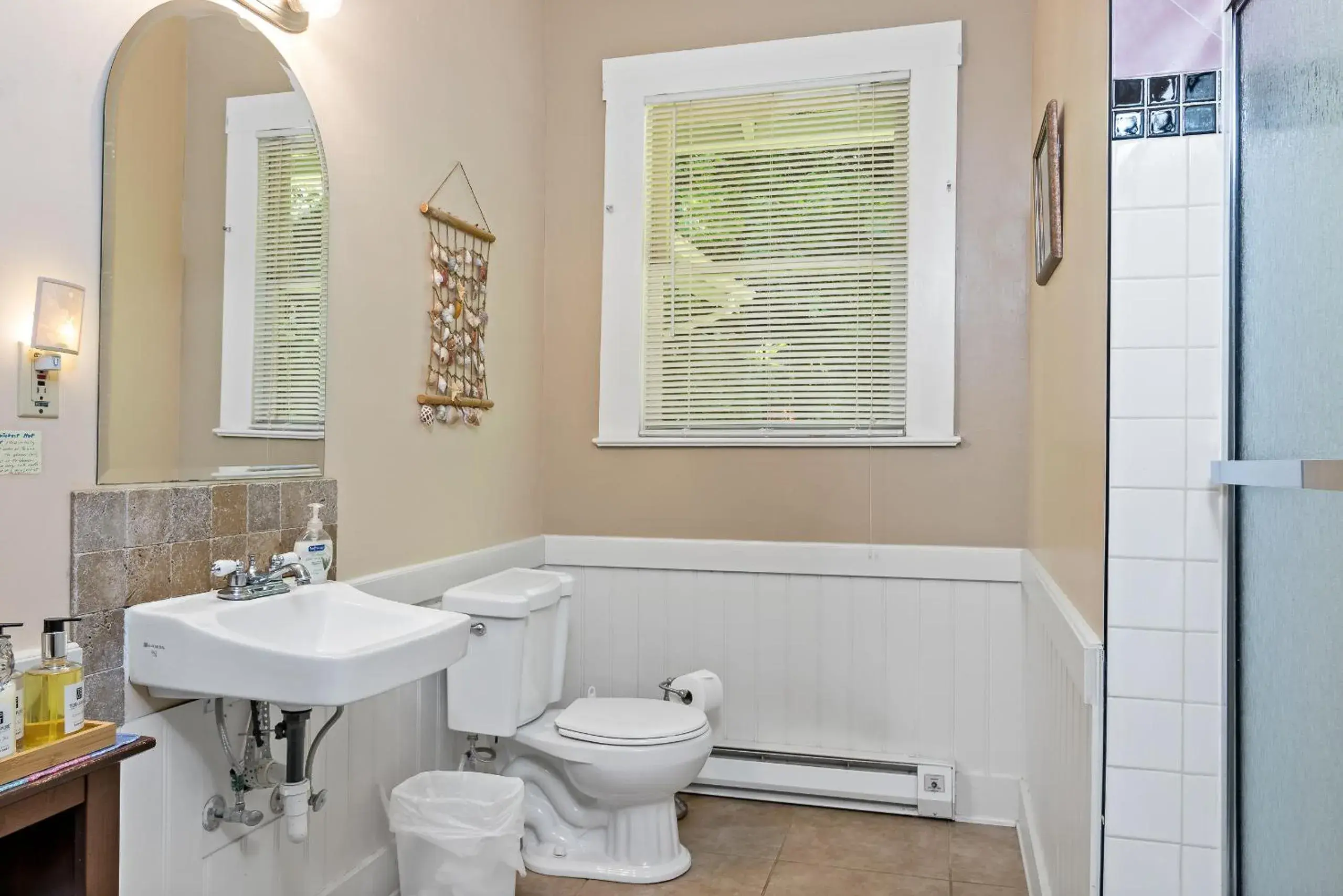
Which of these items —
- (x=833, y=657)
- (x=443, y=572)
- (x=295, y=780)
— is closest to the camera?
(x=295, y=780)

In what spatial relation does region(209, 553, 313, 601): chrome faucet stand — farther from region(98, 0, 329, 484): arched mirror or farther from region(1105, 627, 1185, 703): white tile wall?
region(1105, 627, 1185, 703): white tile wall

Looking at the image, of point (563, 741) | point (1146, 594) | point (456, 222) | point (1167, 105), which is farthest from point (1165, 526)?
point (456, 222)

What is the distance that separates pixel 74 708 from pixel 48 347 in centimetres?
54

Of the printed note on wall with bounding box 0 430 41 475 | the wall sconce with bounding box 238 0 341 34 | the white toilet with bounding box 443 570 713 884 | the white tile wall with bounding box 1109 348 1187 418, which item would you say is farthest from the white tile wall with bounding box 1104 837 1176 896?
the wall sconce with bounding box 238 0 341 34

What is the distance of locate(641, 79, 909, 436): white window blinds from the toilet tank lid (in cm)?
74

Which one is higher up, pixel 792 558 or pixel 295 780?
pixel 792 558

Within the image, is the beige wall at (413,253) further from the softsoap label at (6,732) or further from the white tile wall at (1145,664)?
the white tile wall at (1145,664)

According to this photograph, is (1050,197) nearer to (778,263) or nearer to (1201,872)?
(778,263)

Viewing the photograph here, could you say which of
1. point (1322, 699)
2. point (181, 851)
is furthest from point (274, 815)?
point (1322, 699)

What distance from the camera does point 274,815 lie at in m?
1.94

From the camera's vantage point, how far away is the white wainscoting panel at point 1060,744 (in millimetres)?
1585

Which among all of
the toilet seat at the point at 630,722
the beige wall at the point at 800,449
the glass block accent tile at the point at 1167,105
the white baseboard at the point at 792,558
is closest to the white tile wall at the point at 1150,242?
the glass block accent tile at the point at 1167,105

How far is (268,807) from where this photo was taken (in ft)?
6.33

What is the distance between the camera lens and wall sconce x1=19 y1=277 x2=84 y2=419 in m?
1.38
